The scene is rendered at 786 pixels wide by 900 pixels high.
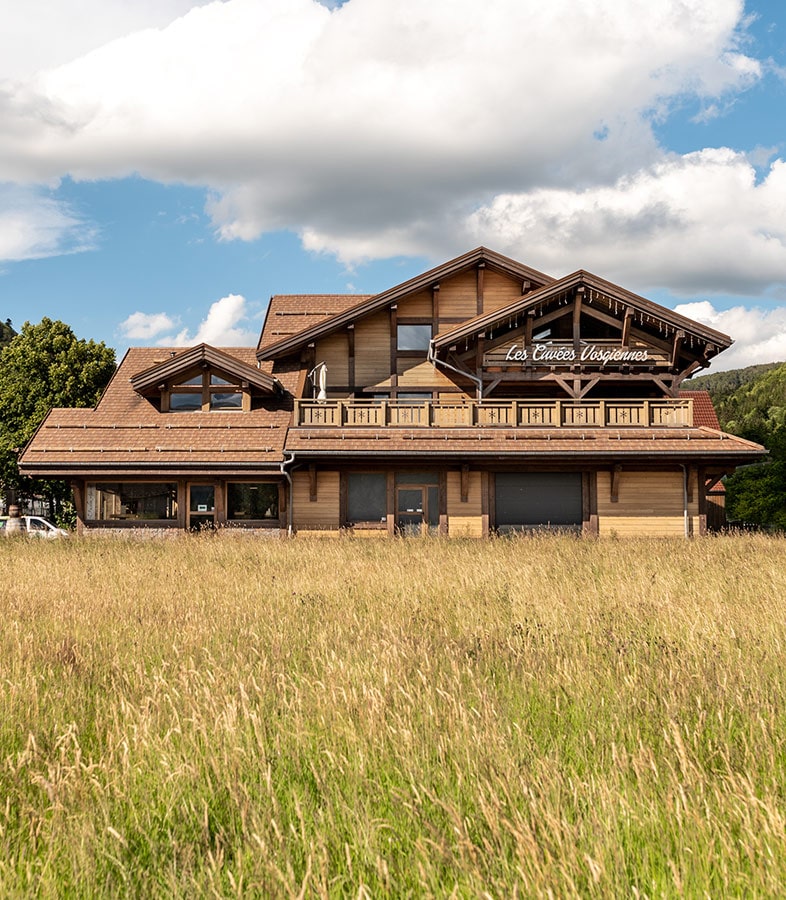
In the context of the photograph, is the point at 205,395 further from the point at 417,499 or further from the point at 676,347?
the point at 676,347

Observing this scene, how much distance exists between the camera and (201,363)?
25281 millimetres

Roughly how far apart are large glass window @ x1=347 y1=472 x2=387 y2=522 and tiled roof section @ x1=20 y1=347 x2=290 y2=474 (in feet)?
8.95

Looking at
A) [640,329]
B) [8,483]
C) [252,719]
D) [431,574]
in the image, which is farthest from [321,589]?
[8,483]

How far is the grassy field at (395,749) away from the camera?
2.98 meters

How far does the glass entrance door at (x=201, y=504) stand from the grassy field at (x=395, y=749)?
50.0ft

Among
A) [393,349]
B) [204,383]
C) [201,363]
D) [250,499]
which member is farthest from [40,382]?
[393,349]

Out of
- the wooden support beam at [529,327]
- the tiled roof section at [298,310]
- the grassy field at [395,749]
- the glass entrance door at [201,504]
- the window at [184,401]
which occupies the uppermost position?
the tiled roof section at [298,310]

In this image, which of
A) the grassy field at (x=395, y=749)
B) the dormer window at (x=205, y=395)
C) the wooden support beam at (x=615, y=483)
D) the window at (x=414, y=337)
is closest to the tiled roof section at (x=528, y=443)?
the wooden support beam at (x=615, y=483)

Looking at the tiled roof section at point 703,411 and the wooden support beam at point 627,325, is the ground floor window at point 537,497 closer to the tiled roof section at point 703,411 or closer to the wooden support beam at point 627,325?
the wooden support beam at point 627,325

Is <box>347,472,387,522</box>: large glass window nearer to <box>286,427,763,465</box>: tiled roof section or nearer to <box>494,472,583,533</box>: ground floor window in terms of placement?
<box>286,427,763,465</box>: tiled roof section

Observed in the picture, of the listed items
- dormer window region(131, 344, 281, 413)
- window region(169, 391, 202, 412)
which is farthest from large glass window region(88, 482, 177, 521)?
window region(169, 391, 202, 412)

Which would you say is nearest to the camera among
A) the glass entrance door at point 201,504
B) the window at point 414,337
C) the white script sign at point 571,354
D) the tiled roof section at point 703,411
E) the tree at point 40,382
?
the glass entrance door at point 201,504

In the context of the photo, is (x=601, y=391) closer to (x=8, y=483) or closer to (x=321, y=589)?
(x=321, y=589)

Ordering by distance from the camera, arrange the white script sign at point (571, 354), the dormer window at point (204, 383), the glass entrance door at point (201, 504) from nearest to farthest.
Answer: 1. the glass entrance door at point (201, 504)
2. the white script sign at point (571, 354)
3. the dormer window at point (204, 383)
